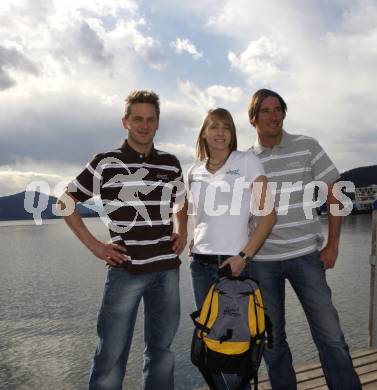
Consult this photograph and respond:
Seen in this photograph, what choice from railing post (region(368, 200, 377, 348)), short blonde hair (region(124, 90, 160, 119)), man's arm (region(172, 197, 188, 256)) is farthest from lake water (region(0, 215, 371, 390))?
short blonde hair (region(124, 90, 160, 119))

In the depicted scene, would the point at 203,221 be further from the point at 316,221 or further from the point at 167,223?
the point at 316,221

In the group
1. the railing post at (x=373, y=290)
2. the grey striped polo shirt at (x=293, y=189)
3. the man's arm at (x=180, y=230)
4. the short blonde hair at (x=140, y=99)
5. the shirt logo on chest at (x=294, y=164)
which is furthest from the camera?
the railing post at (x=373, y=290)

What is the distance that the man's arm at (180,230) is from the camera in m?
4.31

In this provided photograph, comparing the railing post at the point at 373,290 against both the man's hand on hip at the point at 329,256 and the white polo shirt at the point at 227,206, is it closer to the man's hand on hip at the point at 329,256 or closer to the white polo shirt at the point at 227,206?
the man's hand on hip at the point at 329,256

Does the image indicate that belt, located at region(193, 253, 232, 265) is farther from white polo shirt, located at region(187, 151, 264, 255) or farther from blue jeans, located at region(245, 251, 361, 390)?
blue jeans, located at region(245, 251, 361, 390)

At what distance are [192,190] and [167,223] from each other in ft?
1.33

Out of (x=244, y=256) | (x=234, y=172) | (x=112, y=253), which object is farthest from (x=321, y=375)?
(x=112, y=253)

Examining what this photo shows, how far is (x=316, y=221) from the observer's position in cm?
458

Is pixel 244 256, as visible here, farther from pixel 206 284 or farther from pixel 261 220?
pixel 206 284

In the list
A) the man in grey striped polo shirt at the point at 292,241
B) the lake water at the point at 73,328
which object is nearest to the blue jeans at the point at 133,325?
the man in grey striped polo shirt at the point at 292,241

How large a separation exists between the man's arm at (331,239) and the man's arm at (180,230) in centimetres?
147

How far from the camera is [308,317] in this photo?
443 cm

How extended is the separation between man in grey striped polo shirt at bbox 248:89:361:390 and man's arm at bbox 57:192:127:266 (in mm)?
1323

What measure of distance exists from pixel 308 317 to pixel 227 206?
5.16 feet
